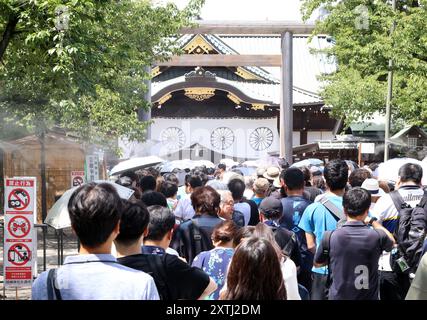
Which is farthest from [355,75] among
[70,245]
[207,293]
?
[207,293]

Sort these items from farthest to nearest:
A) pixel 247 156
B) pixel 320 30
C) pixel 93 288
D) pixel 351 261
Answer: pixel 247 156 → pixel 320 30 → pixel 351 261 → pixel 93 288

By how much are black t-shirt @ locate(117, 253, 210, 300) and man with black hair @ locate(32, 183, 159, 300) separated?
67 cm

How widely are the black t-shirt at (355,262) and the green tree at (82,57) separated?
12.7 ft

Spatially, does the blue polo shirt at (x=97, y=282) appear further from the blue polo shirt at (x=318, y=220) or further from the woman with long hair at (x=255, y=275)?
the blue polo shirt at (x=318, y=220)

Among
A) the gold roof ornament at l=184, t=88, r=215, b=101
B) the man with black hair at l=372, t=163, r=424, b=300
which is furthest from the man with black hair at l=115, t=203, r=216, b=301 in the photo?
the gold roof ornament at l=184, t=88, r=215, b=101

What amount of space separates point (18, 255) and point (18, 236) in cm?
21

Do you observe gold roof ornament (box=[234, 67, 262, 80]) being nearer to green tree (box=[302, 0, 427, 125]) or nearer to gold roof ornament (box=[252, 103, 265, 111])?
gold roof ornament (box=[252, 103, 265, 111])

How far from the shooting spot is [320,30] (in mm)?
19641

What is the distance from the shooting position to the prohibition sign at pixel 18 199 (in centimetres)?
802

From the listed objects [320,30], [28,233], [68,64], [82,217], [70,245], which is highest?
[320,30]

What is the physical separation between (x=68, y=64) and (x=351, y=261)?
410cm

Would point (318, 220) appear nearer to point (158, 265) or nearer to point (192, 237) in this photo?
point (192, 237)

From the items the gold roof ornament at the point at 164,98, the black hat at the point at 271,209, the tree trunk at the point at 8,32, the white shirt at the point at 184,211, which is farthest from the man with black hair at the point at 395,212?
the gold roof ornament at the point at 164,98
